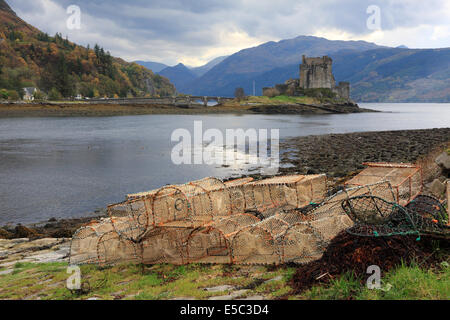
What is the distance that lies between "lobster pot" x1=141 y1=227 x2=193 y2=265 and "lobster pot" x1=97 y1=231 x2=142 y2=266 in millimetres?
239

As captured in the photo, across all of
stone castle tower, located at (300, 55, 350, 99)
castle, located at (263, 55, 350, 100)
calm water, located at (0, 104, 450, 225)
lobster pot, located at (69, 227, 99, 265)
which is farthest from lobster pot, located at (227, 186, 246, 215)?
stone castle tower, located at (300, 55, 350, 99)

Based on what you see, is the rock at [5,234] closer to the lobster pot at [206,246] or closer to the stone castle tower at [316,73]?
the lobster pot at [206,246]

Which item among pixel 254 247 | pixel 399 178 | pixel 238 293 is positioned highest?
pixel 399 178

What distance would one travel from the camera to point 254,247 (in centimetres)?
712

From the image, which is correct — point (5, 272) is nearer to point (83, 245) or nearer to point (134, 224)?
point (83, 245)

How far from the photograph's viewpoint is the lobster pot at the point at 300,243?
265 inches

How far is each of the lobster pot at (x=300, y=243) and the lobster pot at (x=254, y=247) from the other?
0.69 ft

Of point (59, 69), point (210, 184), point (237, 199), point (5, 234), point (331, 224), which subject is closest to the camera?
point (331, 224)

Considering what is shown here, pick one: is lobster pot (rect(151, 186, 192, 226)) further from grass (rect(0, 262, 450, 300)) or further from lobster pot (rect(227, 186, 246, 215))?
lobster pot (rect(227, 186, 246, 215))

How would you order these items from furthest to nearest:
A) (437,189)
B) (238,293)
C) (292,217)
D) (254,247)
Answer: (437,189) < (292,217) < (254,247) < (238,293)

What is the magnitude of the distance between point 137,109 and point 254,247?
11190cm

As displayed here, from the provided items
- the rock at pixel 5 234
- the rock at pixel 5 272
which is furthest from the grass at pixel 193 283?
the rock at pixel 5 234

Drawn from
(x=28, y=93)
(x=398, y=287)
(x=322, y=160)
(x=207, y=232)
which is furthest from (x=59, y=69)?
(x=398, y=287)

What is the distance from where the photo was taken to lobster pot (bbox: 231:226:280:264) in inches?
274
